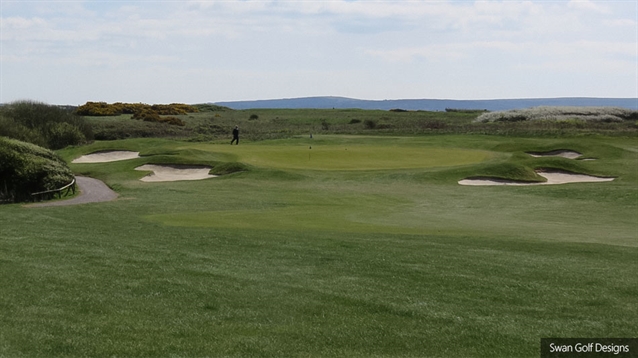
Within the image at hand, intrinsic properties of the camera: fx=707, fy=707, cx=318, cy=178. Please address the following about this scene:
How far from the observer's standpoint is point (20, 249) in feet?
49.9

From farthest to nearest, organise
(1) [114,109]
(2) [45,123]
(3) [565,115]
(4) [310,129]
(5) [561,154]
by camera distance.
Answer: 1. (1) [114,109]
2. (3) [565,115]
3. (4) [310,129]
4. (2) [45,123]
5. (5) [561,154]

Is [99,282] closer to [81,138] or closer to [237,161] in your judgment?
[237,161]

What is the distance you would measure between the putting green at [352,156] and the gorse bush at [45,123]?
15.9 meters

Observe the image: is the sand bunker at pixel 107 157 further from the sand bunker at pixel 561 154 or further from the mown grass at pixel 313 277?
the sand bunker at pixel 561 154

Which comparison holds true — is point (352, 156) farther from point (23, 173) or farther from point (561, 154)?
point (23, 173)

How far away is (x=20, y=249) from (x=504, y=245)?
1169 cm

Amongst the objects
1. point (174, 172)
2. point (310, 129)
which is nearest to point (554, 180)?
point (174, 172)

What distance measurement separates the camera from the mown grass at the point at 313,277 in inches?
373

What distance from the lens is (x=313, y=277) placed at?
13.6 metres

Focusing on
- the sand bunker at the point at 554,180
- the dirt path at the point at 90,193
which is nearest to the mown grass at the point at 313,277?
the dirt path at the point at 90,193

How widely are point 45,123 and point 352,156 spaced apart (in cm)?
3091

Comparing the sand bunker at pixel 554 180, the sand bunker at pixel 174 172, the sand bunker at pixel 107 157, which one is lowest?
the sand bunker at pixel 554 180

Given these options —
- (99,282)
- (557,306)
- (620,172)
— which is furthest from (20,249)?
(620,172)

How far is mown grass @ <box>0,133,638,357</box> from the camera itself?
947cm
